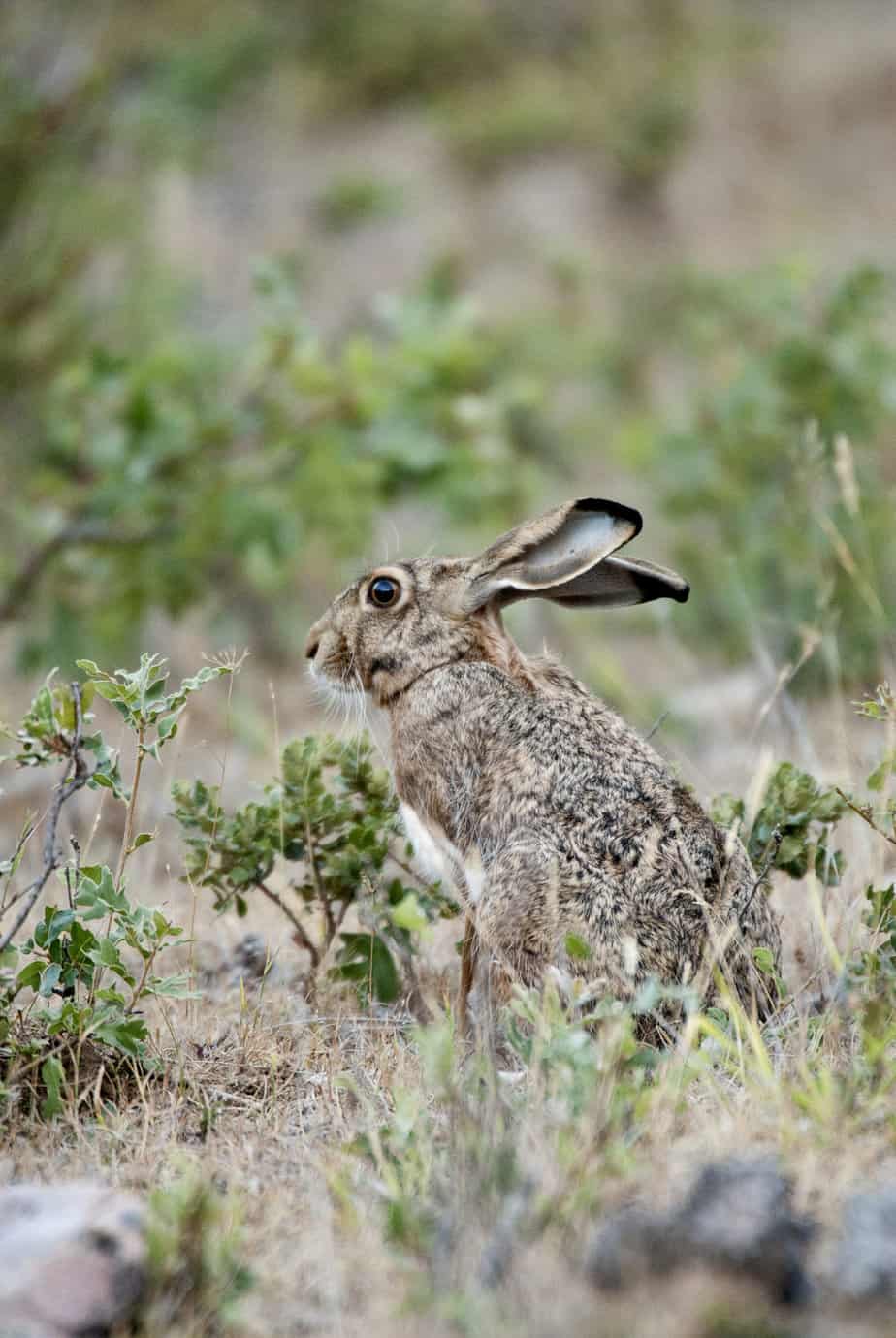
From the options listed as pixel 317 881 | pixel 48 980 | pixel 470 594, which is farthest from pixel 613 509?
pixel 48 980

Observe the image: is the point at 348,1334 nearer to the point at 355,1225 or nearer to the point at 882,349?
the point at 355,1225

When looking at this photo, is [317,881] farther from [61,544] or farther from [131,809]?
[61,544]

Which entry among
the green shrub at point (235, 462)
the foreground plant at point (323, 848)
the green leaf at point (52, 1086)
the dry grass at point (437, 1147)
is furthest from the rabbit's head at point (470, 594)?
the green shrub at point (235, 462)

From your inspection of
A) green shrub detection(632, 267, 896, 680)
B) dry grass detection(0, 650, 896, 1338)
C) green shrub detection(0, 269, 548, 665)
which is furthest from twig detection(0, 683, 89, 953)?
green shrub detection(0, 269, 548, 665)

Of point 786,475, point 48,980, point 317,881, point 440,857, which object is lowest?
point 48,980

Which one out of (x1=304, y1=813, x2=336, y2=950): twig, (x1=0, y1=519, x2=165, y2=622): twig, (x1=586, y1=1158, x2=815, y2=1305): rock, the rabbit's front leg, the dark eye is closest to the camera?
(x1=586, y1=1158, x2=815, y2=1305): rock

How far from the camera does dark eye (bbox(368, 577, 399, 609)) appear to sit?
5090 millimetres

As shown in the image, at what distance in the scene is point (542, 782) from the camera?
427 cm

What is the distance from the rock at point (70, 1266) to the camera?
262 cm

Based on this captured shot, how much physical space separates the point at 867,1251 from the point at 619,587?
2.57 metres

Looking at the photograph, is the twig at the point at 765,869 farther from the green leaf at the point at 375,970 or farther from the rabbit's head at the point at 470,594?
the green leaf at the point at 375,970

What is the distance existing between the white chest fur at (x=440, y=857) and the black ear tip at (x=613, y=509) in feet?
3.39

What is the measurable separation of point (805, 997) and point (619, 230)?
18099 mm

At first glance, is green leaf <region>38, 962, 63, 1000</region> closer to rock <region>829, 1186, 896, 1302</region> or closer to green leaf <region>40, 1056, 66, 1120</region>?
green leaf <region>40, 1056, 66, 1120</region>
